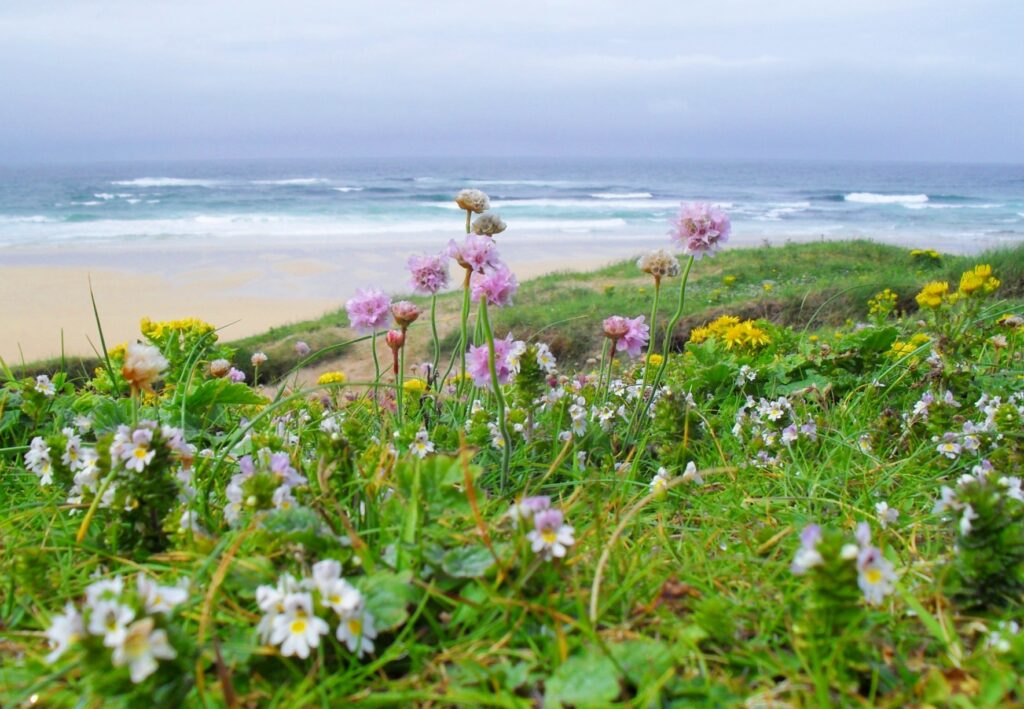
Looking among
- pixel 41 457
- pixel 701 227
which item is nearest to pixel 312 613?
pixel 41 457

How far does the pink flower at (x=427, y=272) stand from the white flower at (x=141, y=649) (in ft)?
3.85

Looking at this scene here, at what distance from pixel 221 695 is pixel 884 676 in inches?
37.6

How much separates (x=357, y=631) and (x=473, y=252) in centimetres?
83

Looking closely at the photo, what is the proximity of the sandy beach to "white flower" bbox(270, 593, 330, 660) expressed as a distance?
344 inches

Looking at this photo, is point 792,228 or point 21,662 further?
point 792,228

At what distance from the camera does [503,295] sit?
195 centimetres

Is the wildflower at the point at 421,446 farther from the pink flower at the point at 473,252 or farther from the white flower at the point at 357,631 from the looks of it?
the white flower at the point at 357,631

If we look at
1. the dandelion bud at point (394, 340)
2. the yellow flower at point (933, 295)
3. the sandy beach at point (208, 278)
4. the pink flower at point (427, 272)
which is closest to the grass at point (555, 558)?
the dandelion bud at point (394, 340)

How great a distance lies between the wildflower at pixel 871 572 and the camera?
1142 millimetres

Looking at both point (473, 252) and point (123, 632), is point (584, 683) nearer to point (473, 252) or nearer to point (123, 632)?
point (123, 632)

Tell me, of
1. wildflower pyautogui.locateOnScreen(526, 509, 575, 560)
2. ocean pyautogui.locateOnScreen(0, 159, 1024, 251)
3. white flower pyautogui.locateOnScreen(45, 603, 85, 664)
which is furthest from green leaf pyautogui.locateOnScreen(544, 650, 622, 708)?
ocean pyautogui.locateOnScreen(0, 159, 1024, 251)

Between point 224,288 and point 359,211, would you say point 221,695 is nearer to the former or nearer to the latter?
point 224,288

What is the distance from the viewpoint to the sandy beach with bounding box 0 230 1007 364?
12055 mm

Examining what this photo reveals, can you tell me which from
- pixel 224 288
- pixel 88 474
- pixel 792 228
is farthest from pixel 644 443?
pixel 792 228
